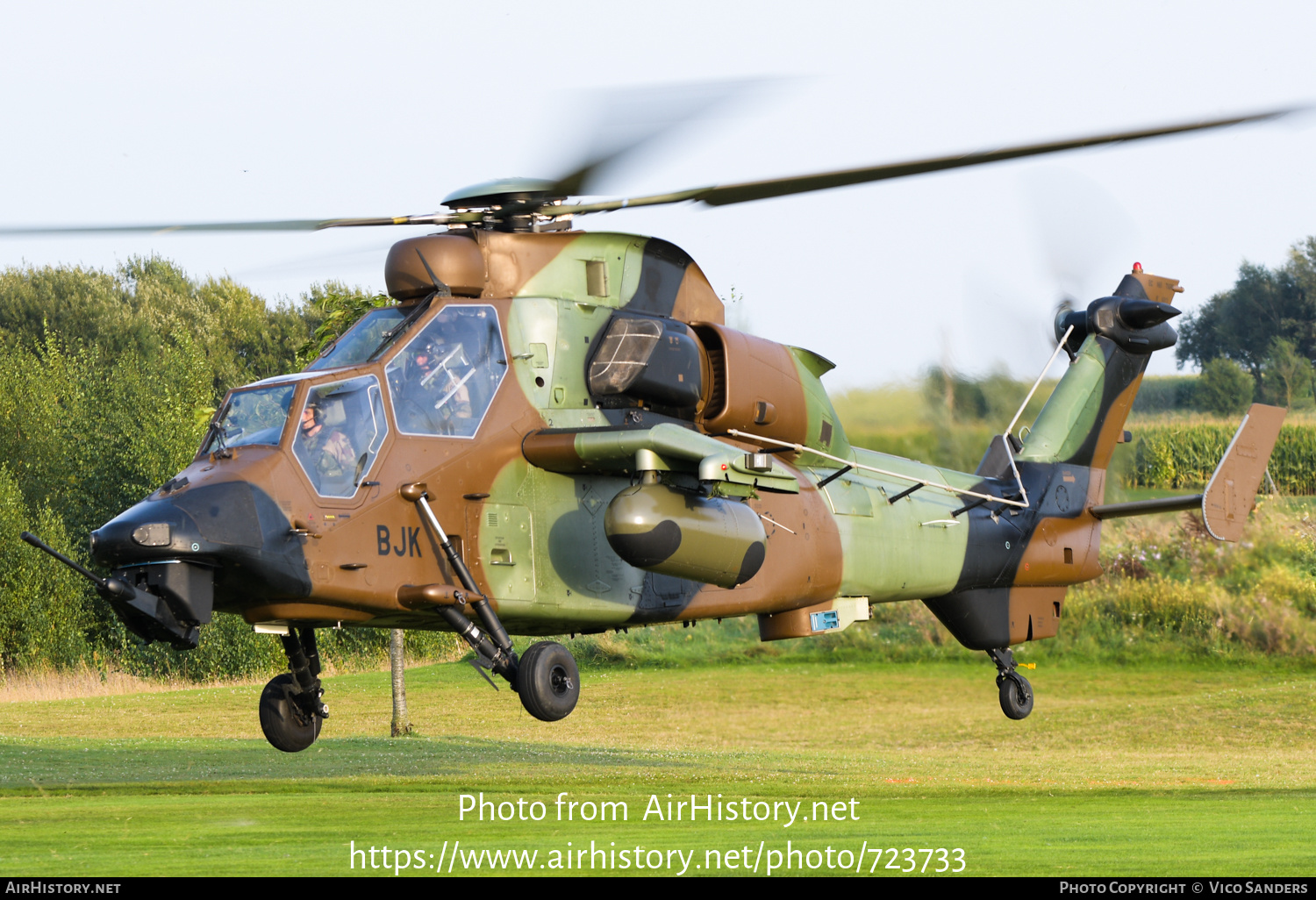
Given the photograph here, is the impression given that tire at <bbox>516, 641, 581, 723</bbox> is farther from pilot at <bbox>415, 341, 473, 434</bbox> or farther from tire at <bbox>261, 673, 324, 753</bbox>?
tire at <bbox>261, 673, 324, 753</bbox>

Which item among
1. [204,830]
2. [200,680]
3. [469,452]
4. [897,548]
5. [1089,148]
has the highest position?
[1089,148]

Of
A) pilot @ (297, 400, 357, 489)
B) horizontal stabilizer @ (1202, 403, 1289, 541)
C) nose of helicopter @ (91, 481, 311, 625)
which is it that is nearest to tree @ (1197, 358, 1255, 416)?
horizontal stabilizer @ (1202, 403, 1289, 541)

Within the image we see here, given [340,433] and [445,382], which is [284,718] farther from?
[445,382]

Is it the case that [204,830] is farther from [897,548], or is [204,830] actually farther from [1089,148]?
[1089,148]

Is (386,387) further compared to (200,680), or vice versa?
(200,680)

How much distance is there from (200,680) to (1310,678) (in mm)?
28296

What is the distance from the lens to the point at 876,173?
11.2 m

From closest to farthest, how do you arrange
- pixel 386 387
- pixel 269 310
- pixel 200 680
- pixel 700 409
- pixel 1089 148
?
1. pixel 1089 148
2. pixel 386 387
3. pixel 700 409
4. pixel 200 680
5. pixel 269 310

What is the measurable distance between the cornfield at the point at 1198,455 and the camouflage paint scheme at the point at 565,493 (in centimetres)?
1834

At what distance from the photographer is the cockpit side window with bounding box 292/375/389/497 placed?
11.0m

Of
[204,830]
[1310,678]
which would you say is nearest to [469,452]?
[204,830]

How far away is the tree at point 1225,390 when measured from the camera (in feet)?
113

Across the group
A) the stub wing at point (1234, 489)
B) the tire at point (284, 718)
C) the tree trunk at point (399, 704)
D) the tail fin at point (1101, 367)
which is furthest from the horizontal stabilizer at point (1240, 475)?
the tree trunk at point (399, 704)
